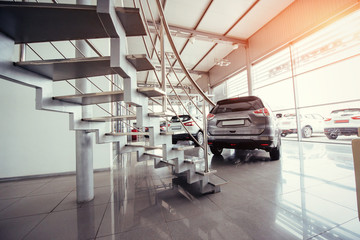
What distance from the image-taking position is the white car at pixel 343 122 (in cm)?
386

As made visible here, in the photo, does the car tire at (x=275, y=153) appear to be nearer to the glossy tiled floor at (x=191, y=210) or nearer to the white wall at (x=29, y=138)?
the glossy tiled floor at (x=191, y=210)

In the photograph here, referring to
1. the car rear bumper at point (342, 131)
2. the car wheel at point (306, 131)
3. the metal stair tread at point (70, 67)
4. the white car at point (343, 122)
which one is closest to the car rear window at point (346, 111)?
the white car at point (343, 122)

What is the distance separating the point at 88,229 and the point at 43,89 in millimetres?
985

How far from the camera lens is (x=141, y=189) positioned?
1.64m

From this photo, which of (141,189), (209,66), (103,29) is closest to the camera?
(103,29)

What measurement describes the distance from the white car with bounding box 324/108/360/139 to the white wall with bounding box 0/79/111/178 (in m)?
6.45

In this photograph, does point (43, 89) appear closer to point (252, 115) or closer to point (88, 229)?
point (88, 229)

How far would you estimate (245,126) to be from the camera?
238 centimetres

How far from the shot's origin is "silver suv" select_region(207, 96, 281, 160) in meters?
2.28

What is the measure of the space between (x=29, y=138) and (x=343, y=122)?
702 centimetres

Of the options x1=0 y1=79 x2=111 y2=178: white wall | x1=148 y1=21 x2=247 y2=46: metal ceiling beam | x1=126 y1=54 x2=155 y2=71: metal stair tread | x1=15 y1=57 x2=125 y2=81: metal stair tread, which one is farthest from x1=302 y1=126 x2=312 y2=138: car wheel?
x1=0 y1=79 x2=111 y2=178: white wall

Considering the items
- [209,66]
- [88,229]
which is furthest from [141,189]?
[209,66]

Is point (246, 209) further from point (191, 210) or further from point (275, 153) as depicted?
point (275, 153)

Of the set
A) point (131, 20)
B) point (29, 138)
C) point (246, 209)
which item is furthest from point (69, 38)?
point (29, 138)
